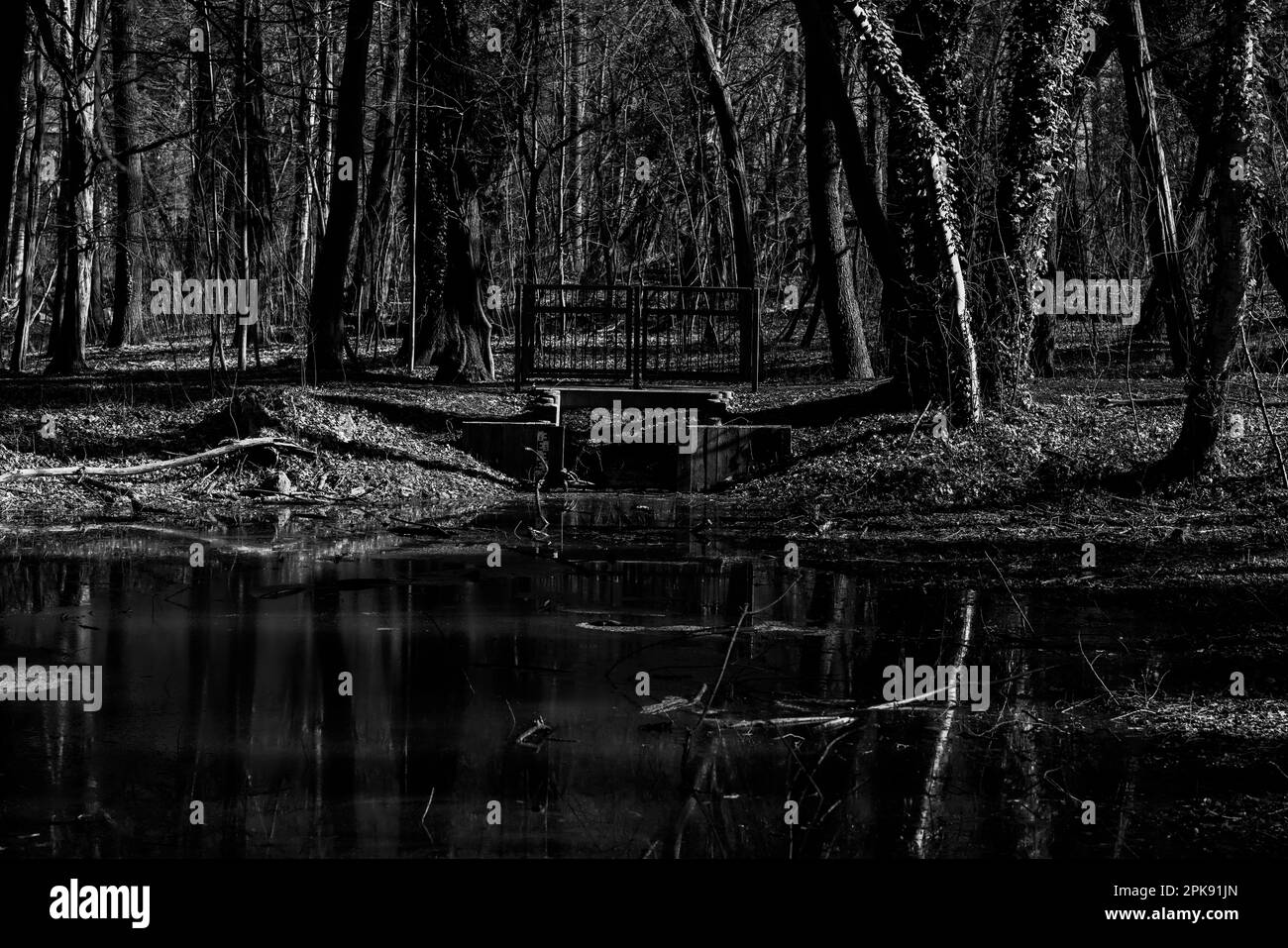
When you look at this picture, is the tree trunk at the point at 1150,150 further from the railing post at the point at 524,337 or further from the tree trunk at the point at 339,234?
the tree trunk at the point at 339,234

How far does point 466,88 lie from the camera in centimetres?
2294

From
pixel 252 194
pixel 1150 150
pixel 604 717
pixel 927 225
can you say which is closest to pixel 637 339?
pixel 927 225

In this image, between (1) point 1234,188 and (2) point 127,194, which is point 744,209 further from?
(2) point 127,194

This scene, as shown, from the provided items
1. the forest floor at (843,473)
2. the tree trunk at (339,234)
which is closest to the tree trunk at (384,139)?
the tree trunk at (339,234)

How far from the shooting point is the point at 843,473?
17.2 m

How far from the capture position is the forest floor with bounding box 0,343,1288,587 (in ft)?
45.0

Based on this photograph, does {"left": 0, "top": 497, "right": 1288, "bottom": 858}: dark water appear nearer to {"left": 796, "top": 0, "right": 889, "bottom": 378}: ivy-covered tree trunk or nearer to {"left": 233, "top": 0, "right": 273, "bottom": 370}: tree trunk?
{"left": 796, "top": 0, "right": 889, "bottom": 378}: ivy-covered tree trunk

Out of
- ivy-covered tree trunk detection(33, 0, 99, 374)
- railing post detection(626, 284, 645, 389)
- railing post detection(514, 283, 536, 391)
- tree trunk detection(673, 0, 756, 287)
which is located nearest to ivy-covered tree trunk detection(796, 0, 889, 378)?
tree trunk detection(673, 0, 756, 287)

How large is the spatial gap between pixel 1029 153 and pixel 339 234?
10747mm

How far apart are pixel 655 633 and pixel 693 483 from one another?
8525 mm

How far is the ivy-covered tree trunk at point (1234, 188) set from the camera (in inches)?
551

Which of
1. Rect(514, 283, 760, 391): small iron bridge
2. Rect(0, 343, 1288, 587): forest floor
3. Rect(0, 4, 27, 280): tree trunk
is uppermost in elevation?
Rect(0, 4, 27, 280): tree trunk

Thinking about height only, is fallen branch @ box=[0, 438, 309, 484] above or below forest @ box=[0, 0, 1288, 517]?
below

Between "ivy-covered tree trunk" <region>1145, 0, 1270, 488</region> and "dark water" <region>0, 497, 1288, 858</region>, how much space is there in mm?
4550
